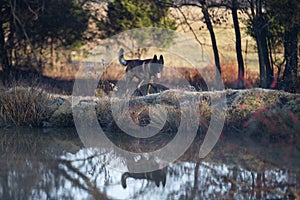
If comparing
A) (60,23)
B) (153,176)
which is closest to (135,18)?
(60,23)

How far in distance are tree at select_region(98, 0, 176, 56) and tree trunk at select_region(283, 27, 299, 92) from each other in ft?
13.2

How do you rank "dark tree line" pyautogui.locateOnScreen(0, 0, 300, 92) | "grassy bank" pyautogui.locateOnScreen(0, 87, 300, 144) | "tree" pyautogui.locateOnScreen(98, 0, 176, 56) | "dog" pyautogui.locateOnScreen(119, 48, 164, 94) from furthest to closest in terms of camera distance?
1. "tree" pyautogui.locateOnScreen(98, 0, 176, 56)
2. "dark tree line" pyautogui.locateOnScreen(0, 0, 300, 92)
3. "dog" pyautogui.locateOnScreen(119, 48, 164, 94)
4. "grassy bank" pyautogui.locateOnScreen(0, 87, 300, 144)

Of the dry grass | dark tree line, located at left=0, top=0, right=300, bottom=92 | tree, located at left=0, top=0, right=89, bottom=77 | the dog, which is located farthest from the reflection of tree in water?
tree, located at left=0, top=0, right=89, bottom=77

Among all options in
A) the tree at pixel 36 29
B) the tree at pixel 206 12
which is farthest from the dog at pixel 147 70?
the tree at pixel 36 29

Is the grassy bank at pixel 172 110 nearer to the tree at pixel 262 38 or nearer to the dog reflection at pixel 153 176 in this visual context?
the dog reflection at pixel 153 176

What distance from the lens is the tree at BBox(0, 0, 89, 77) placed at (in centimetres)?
1844

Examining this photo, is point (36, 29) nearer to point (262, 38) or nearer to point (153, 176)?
point (262, 38)

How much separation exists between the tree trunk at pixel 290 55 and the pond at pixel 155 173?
3.64 m

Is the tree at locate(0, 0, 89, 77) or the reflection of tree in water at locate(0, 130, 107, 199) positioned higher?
the tree at locate(0, 0, 89, 77)

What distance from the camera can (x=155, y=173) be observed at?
8492mm

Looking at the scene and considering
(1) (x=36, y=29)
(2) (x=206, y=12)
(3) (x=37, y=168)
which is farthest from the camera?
(1) (x=36, y=29)

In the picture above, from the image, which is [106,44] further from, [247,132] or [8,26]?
[247,132]

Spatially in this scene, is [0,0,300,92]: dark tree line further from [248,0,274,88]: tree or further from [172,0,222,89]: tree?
[248,0,274,88]: tree

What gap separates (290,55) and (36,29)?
857 centimetres
